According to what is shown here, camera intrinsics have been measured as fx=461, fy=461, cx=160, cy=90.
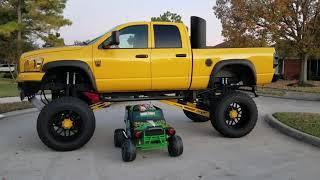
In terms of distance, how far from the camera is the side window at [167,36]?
9.03 metres

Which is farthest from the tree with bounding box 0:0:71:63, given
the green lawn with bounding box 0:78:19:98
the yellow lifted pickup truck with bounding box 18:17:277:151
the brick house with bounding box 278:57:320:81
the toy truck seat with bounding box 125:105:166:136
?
the toy truck seat with bounding box 125:105:166:136

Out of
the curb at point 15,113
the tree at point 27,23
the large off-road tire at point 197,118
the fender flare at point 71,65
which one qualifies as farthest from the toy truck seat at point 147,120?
the tree at point 27,23

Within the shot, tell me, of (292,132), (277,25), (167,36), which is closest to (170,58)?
(167,36)

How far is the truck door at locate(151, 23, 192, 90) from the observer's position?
887 centimetres

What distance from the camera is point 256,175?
647 centimetres

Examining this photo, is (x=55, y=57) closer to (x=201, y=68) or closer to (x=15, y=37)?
(x=201, y=68)

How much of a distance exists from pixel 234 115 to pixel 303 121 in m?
1.88

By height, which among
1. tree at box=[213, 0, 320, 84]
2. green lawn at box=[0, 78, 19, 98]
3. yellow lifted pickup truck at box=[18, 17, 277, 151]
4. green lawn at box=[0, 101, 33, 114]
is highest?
tree at box=[213, 0, 320, 84]

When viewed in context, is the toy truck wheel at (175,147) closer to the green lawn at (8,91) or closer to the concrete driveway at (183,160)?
the concrete driveway at (183,160)

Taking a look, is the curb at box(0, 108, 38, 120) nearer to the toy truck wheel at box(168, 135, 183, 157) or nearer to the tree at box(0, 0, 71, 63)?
the toy truck wheel at box(168, 135, 183, 157)

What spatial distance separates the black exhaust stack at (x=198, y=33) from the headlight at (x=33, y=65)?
3.14 metres

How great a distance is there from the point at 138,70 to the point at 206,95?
6.43 ft

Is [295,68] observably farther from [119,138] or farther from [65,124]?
[65,124]

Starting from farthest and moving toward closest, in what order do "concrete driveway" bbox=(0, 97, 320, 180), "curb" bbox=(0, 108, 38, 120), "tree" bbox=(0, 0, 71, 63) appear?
"tree" bbox=(0, 0, 71, 63) → "curb" bbox=(0, 108, 38, 120) → "concrete driveway" bbox=(0, 97, 320, 180)
